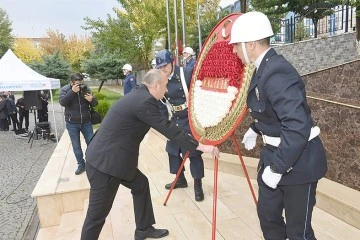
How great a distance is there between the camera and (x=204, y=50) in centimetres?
304

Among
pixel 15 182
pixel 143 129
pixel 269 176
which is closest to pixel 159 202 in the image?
pixel 143 129

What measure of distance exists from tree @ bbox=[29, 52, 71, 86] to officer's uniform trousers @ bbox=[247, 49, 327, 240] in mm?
27265

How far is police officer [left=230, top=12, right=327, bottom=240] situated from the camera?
160cm

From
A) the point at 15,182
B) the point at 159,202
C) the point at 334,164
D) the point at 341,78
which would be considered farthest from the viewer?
the point at 15,182

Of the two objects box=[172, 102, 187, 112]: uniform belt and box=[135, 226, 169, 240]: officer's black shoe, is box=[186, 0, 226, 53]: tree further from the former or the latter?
box=[135, 226, 169, 240]: officer's black shoe

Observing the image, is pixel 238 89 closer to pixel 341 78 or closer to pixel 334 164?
pixel 334 164

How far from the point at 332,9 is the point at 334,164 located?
8.91 metres

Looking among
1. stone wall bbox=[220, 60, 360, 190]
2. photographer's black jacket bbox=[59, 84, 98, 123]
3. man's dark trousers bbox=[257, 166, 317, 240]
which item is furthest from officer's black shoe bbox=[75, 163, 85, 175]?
man's dark trousers bbox=[257, 166, 317, 240]

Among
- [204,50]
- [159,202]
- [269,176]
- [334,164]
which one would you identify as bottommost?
[159,202]

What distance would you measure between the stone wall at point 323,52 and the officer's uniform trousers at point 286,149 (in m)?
6.57

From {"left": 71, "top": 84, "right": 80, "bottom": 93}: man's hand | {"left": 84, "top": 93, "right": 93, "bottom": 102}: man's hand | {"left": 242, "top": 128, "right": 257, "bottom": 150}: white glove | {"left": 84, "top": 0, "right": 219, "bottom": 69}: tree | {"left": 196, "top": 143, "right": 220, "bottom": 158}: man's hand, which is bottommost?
{"left": 196, "top": 143, "right": 220, "bottom": 158}: man's hand

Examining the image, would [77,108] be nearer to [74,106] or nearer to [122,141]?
[74,106]

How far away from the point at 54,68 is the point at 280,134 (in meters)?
27.6

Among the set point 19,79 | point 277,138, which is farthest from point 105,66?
point 277,138
